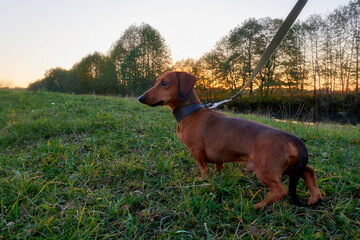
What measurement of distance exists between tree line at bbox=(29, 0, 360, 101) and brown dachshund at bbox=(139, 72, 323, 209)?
22.0 meters

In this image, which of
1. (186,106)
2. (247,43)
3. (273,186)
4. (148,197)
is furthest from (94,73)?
(273,186)

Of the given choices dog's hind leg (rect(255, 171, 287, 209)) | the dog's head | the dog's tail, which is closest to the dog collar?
the dog's head

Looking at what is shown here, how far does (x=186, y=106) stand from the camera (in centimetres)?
245

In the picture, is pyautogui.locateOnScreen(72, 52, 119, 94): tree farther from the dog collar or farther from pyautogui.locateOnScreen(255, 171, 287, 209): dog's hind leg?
pyautogui.locateOnScreen(255, 171, 287, 209): dog's hind leg

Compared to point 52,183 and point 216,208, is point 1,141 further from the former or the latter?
point 216,208

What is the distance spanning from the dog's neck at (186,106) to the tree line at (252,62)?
71.9 feet

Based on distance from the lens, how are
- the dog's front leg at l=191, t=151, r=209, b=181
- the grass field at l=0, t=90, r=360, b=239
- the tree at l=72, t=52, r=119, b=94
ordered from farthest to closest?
the tree at l=72, t=52, r=119, b=94, the dog's front leg at l=191, t=151, r=209, b=181, the grass field at l=0, t=90, r=360, b=239

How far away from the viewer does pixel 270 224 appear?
164 centimetres

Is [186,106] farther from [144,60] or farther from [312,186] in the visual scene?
[144,60]

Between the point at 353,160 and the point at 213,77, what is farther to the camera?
the point at 213,77

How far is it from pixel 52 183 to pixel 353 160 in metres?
4.06

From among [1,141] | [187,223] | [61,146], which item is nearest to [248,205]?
[187,223]

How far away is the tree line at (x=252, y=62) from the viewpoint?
65.1 ft

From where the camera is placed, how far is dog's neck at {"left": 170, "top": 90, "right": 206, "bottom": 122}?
7.98 feet
